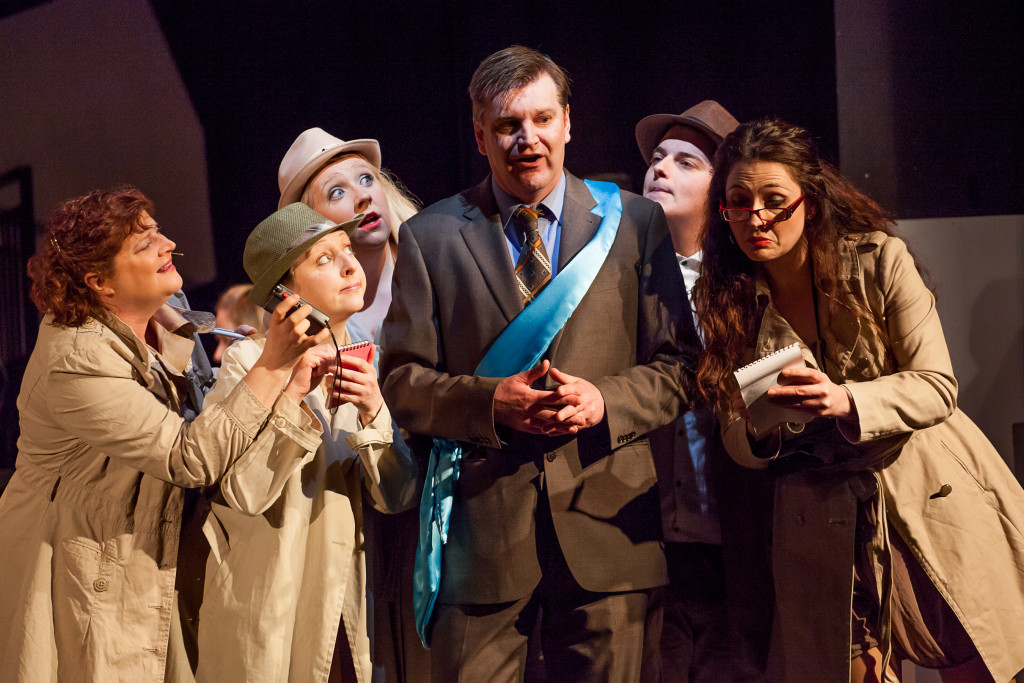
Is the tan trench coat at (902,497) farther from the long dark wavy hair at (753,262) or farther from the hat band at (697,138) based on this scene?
the hat band at (697,138)

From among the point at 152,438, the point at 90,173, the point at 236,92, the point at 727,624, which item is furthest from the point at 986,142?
the point at 90,173

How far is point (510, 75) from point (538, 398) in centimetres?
90

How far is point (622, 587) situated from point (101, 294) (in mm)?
1737

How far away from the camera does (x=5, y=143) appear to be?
346 centimetres

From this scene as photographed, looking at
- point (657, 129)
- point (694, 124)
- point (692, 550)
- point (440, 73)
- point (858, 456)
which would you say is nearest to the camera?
point (858, 456)

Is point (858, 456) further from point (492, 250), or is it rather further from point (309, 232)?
point (309, 232)

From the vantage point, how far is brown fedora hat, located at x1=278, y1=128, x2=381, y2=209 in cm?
338

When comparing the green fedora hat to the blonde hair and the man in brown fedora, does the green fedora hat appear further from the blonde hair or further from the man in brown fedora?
the man in brown fedora

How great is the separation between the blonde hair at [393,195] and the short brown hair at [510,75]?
0.95 metres

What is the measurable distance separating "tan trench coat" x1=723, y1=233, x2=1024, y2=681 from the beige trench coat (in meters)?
1.11

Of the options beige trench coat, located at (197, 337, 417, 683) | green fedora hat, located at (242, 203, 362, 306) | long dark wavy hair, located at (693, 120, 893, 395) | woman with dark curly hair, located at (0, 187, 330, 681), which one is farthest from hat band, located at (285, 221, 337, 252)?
long dark wavy hair, located at (693, 120, 893, 395)

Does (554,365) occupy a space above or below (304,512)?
above

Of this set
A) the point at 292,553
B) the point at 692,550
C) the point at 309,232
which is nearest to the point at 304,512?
the point at 292,553

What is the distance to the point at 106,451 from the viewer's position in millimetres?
2525
